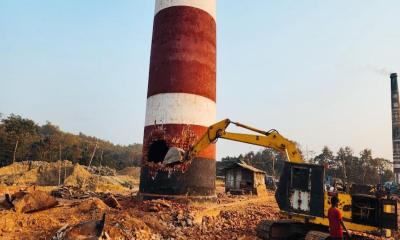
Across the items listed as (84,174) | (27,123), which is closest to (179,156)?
(84,174)

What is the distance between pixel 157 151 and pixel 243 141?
6694 mm

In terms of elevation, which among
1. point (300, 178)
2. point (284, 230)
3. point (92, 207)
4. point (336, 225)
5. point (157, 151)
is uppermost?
point (157, 151)

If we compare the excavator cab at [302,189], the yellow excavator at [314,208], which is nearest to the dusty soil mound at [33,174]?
the yellow excavator at [314,208]

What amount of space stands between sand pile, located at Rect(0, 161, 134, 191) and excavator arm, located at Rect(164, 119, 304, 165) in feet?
87.7

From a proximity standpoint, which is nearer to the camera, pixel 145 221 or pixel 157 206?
pixel 145 221

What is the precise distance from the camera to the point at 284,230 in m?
11.4

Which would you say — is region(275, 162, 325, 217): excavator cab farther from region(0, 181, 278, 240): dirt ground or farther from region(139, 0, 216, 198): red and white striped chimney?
region(139, 0, 216, 198): red and white striped chimney

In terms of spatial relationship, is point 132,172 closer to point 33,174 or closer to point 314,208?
point 33,174

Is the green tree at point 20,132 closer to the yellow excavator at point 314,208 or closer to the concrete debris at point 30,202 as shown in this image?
the concrete debris at point 30,202

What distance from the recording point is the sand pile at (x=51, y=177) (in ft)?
128

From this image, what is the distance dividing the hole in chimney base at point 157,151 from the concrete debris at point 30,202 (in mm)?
5534

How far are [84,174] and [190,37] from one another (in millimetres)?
31041

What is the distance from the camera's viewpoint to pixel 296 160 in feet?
38.1

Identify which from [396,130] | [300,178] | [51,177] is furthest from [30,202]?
[396,130]
